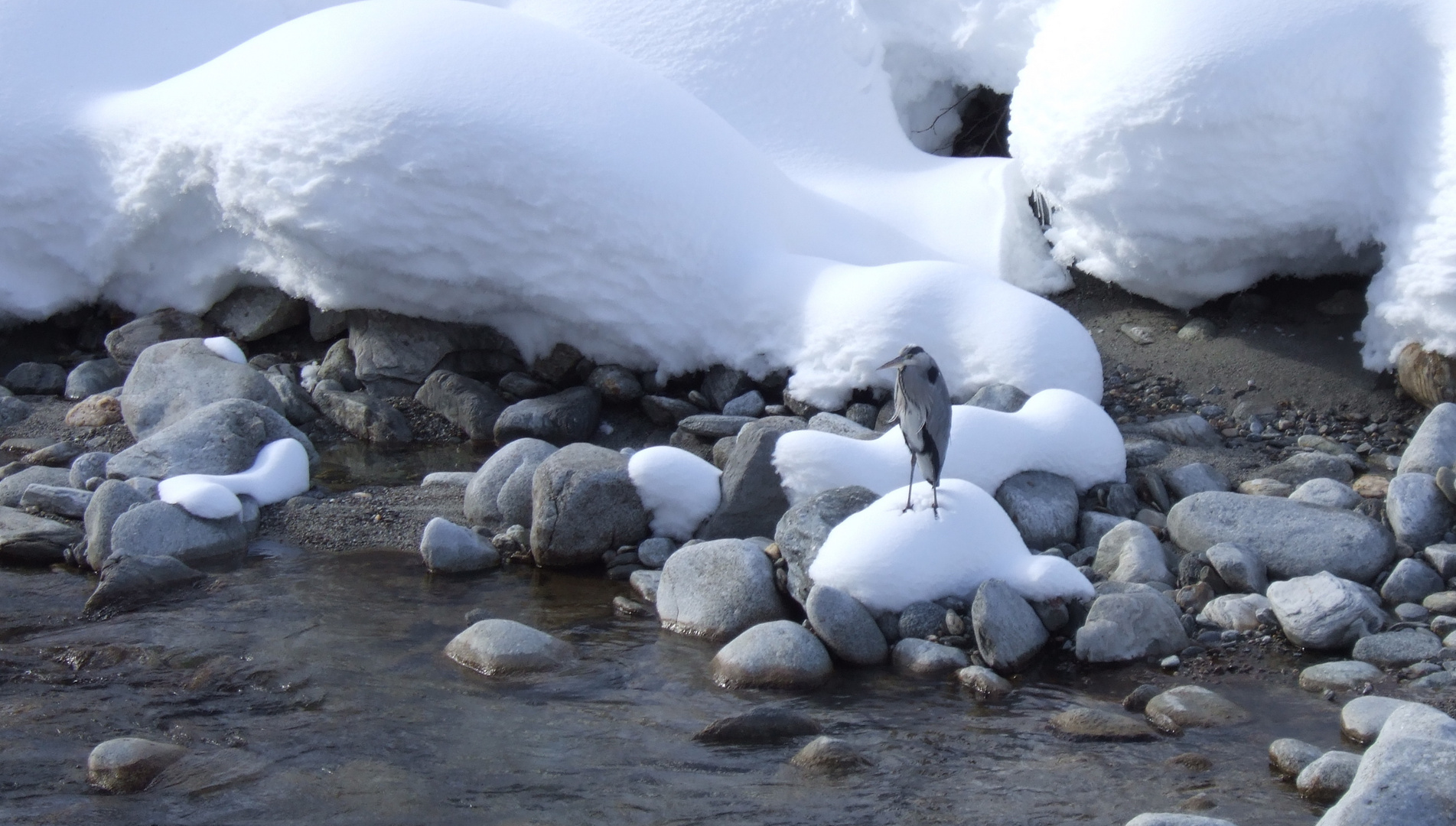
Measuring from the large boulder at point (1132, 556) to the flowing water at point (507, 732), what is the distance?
2.61ft

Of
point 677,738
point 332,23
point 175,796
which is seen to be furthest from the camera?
point 332,23

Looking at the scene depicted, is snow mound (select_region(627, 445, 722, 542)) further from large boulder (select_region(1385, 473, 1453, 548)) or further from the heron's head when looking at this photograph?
large boulder (select_region(1385, 473, 1453, 548))

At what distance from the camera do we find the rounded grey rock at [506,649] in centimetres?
472

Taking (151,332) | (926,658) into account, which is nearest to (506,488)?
(926,658)

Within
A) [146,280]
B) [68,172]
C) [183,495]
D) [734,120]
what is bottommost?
[183,495]

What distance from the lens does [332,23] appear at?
838cm

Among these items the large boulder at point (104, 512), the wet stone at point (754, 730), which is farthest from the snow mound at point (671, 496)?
the large boulder at point (104, 512)

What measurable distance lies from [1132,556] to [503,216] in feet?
13.8

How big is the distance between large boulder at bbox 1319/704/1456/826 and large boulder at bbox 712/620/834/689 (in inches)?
74.1

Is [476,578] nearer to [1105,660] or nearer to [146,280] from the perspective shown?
[1105,660]

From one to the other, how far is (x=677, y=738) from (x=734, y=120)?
22.6ft

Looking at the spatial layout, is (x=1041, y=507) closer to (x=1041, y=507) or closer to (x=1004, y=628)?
(x=1041, y=507)

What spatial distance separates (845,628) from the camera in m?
4.84

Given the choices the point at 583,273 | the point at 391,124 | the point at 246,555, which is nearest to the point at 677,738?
the point at 246,555
